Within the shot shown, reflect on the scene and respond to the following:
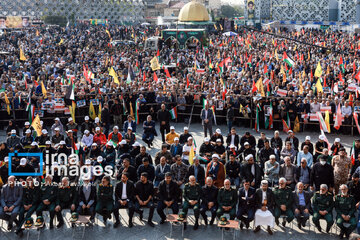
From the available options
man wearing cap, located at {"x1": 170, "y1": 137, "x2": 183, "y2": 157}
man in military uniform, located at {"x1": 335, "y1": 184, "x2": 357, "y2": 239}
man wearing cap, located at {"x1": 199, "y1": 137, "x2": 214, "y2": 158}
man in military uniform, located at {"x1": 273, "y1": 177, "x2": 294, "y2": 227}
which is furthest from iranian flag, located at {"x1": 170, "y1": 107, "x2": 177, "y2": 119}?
Result: man in military uniform, located at {"x1": 335, "y1": 184, "x2": 357, "y2": 239}

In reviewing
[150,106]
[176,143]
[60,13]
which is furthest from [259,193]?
[60,13]

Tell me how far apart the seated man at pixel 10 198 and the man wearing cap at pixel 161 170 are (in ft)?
10.2

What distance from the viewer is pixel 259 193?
381 inches

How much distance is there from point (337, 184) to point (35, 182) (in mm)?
6929

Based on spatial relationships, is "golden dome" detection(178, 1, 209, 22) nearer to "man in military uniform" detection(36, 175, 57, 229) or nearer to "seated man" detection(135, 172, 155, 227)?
"seated man" detection(135, 172, 155, 227)

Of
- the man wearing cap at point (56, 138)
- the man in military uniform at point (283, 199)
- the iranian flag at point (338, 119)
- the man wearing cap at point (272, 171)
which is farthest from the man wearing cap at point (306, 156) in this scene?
the man wearing cap at point (56, 138)

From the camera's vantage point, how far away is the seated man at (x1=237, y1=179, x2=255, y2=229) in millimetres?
9570

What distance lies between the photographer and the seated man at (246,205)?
9.57 m

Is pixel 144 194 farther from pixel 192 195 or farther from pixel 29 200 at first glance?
pixel 29 200

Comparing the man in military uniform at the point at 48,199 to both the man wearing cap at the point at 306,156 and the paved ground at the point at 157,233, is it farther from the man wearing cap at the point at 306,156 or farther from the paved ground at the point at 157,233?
the man wearing cap at the point at 306,156

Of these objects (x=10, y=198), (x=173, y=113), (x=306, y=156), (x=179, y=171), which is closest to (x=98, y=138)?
(x=179, y=171)

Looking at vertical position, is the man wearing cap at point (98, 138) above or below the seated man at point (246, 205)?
above

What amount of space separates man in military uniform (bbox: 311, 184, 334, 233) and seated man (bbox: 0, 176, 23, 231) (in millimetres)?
6174

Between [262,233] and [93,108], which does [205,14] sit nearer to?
[93,108]
